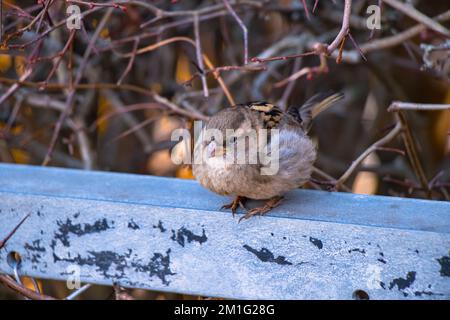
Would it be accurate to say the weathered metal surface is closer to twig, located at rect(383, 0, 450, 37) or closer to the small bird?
the small bird

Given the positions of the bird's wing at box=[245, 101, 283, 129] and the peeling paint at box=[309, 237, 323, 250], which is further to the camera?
the bird's wing at box=[245, 101, 283, 129]

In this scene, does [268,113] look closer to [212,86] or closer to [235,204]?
[235,204]

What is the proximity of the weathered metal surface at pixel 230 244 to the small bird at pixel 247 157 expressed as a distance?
111mm

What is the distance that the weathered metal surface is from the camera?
147 cm

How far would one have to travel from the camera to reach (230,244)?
162cm

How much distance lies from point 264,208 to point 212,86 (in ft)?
5.53

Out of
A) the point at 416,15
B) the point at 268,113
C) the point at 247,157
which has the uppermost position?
the point at 416,15

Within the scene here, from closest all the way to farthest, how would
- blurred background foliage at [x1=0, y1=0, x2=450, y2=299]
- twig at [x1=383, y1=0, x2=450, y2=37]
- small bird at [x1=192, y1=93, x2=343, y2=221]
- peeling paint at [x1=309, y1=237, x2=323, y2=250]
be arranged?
peeling paint at [x1=309, y1=237, x2=323, y2=250], small bird at [x1=192, y1=93, x2=343, y2=221], twig at [x1=383, y1=0, x2=450, y2=37], blurred background foliage at [x1=0, y1=0, x2=450, y2=299]

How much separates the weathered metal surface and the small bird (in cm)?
11

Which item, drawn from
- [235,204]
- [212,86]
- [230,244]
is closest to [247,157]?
[235,204]

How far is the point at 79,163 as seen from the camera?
3014 mm

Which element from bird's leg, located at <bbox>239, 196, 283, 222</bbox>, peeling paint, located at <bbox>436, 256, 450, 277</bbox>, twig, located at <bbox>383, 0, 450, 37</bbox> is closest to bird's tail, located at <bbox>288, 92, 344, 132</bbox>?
twig, located at <bbox>383, 0, 450, 37</bbox>

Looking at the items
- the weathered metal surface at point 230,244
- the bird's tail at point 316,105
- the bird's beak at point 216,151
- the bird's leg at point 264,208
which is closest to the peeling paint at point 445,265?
the weathered metal surface at point 230,244
